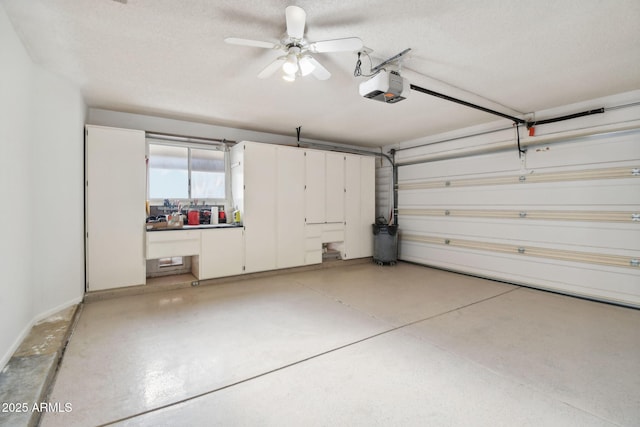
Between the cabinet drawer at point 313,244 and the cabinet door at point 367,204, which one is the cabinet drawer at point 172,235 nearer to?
the cabinet drawer at point 313,244

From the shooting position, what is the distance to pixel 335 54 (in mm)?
2635

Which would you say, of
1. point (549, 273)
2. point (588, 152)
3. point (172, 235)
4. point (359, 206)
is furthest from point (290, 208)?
point (588, 152)

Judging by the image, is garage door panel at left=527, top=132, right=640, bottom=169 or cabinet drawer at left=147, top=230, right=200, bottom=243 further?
cabinet drawer at left=147, top=230, right=200, bottom=243

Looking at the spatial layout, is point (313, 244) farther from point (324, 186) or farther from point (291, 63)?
point (291, 63)

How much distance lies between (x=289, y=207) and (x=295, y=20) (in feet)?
11.6

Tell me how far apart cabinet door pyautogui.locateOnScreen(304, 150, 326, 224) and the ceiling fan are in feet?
9.21

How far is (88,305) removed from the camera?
3.53 m

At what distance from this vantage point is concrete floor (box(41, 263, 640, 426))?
5.65 ft

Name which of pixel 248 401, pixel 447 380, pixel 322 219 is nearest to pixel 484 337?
pixel 447 380

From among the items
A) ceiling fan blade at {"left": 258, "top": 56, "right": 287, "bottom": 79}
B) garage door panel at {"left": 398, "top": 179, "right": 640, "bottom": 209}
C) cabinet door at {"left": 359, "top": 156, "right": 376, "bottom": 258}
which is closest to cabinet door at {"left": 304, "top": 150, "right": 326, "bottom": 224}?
cabinet door at {"left": 359, "top": 156, "right": 376, "bottom": 258}

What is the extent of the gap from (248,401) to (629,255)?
15.3 ft

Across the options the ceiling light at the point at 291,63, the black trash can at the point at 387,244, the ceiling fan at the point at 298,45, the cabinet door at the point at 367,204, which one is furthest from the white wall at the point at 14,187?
the black trash can at the point at 387,244

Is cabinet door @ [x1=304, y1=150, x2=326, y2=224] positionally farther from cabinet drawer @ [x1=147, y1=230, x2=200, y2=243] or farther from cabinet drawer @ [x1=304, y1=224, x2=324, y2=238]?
cabinet drawer @ [x1=147, y1=230, x2=200, y2=243]

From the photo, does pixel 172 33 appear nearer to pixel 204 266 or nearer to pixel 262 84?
pixel 262 84
